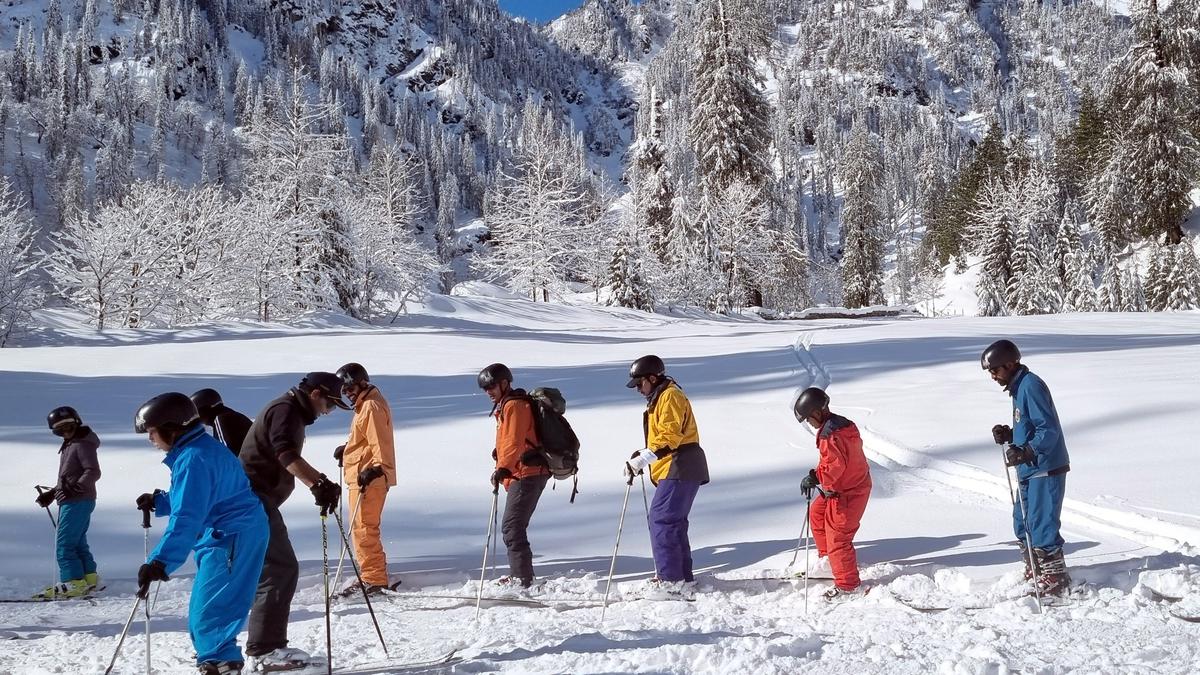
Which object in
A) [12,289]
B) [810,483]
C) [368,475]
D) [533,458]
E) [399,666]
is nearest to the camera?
[399,666]

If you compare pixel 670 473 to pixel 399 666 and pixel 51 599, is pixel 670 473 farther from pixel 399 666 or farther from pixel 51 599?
pixel 51 599

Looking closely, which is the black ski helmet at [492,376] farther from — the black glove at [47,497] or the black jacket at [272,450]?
the black glove at [47,497]

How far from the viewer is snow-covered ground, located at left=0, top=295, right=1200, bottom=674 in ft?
13.2

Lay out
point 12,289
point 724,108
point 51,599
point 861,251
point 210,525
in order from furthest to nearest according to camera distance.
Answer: point 861,251
point 724,108
point 12,289
point 51,599
point 210,525

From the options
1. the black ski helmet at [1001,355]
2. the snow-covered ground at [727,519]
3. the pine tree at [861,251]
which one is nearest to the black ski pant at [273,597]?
the snow-covered ground at [727,519]

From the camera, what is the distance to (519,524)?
5574 mm

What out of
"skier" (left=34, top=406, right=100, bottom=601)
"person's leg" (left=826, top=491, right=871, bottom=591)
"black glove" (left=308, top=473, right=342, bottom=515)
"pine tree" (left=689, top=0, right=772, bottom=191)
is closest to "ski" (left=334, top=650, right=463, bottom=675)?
"black glove" (left=308, top=473, right=342, bottom=515)

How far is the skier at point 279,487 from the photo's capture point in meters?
3.91

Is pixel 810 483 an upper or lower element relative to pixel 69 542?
upper

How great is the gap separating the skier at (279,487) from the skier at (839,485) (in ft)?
9.55

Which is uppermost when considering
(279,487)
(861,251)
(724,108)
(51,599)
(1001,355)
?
(724,108)

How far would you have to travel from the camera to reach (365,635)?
15.0 feet

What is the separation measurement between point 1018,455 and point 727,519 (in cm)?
291

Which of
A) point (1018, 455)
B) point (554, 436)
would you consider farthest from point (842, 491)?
point (554, 436)
